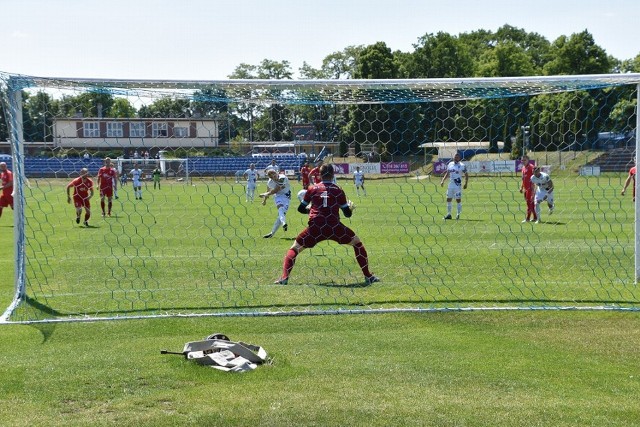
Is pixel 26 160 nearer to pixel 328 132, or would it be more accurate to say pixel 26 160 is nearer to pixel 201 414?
pixel 328 132

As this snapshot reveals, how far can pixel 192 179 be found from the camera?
15367 mm

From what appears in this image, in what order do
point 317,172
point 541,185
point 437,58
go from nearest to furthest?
point 317,172 < point 541,185 < point 437,58

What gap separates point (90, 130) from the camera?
11.0m

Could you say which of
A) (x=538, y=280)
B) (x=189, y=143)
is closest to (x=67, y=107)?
(x=189, y=143)

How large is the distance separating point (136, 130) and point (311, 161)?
11.7 ft

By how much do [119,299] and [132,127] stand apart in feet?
7.47

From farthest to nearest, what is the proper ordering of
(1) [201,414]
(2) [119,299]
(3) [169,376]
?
1. (2) [119,299]
2. (3) [169,376]
3. (1) [201,414]

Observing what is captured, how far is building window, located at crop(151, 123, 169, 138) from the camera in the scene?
36.0 ft

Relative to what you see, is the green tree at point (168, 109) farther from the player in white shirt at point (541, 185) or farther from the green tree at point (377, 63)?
the green tree at point (377, 63)

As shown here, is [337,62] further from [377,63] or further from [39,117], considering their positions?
[39,117]

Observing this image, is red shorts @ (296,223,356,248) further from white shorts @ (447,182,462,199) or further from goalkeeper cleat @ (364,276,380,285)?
white shorts @ (447,182,462,199)

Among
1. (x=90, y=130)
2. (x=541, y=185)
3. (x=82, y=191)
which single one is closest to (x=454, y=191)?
(x=541, y=185)

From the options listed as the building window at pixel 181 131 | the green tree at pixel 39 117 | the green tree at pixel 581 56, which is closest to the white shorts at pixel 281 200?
the building window at pixel 181 131

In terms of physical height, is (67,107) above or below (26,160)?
above
